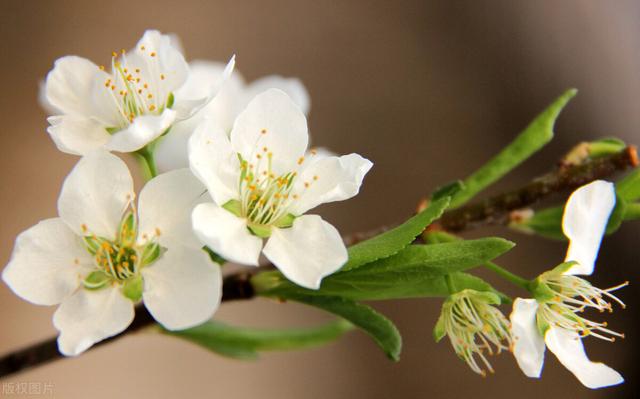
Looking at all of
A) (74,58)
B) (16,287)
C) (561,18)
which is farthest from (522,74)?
(16,287)

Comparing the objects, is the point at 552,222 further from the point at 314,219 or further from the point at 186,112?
the point at 186,112

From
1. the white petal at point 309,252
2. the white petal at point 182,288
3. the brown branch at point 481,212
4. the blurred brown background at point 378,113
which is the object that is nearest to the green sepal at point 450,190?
the brown branch at point 481,212

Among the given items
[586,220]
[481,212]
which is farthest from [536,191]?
[586,220]

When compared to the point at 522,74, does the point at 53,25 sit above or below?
below

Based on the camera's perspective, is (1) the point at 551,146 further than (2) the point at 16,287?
Yes

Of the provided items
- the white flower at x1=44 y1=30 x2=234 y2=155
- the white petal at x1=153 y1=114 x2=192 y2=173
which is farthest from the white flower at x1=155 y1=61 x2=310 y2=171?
the white flower at x1=44 y1=30 x2=234 y2=155

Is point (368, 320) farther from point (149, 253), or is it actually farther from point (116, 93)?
point (116, 93)

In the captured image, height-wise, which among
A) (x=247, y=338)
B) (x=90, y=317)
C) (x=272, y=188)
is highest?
(x=272, y=188)
